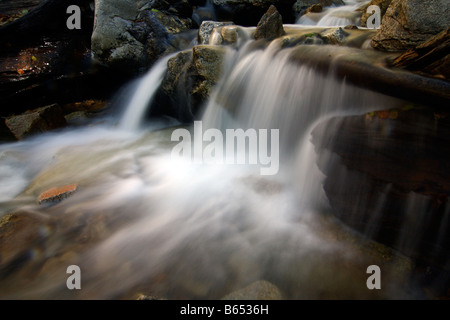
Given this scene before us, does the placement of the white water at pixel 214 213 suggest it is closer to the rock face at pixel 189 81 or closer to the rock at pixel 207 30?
the rock face at pixel 189 81

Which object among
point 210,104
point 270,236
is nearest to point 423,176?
point 270,236

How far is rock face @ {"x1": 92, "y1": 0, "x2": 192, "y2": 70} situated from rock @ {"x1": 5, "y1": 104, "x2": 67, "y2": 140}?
2342mm

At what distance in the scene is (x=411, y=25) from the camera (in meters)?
2.93

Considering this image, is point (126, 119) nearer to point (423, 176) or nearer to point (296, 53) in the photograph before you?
point (296, 53)

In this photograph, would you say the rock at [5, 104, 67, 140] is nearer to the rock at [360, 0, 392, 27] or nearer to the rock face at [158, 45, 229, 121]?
the rock face at [158, 45, 229, 121]

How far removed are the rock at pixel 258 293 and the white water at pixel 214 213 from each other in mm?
226

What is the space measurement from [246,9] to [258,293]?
373 inches

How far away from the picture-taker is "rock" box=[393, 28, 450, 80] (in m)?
2.25

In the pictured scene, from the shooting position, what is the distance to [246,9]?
8.66m

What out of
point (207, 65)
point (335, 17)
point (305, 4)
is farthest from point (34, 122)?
point (305, 4)

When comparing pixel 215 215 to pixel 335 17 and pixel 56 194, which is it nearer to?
pixel 56 194

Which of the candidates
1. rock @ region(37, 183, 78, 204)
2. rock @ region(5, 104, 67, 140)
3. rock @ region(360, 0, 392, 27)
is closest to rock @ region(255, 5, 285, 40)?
rock @ region(360, 0, 392, 27)

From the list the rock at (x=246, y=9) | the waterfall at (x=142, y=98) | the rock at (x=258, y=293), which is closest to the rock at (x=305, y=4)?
the rock at (x=246, y=9)
